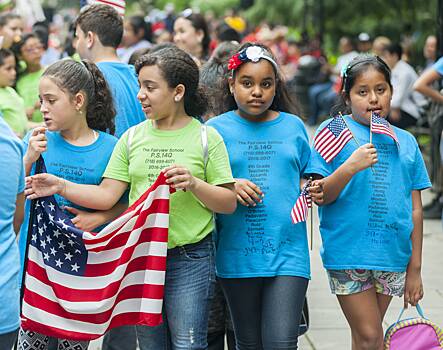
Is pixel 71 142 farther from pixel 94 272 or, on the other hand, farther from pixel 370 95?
pixel 370 95

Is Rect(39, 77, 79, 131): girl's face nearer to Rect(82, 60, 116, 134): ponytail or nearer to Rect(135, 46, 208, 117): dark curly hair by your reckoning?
Rect(82, 60, 116, 134): ponytail

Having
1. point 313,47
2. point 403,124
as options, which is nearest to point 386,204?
point 403,124

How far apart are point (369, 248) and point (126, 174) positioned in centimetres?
124

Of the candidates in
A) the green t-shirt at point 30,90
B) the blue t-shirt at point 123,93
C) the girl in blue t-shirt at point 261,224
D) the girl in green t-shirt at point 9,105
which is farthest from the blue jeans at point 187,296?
the green t-shirt at point 30,90

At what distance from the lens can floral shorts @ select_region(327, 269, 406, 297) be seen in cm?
464

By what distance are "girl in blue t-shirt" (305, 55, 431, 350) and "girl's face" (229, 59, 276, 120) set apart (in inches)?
15.6

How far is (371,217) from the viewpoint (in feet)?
15.2

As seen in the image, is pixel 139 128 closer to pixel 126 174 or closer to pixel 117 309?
pixel 126 174

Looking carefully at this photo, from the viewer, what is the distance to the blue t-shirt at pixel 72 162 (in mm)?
4504

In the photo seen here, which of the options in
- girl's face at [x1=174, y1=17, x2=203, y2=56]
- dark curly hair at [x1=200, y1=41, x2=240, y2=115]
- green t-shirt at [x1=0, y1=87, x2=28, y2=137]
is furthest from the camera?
girl's face at [x1=174, y1=17, x2=203, y2=56]

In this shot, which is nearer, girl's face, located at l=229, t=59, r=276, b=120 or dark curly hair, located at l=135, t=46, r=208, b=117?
dark curly hair, located at l=135, t=46, r=208, b=117

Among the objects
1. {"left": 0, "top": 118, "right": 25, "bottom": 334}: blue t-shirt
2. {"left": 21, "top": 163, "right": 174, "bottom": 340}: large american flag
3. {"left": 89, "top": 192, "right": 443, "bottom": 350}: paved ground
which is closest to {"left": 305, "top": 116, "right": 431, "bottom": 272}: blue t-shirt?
{"left": 21, "top": 163, "right": 174, "bottom": 340}: large american flag

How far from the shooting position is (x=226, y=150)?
14.6 feet

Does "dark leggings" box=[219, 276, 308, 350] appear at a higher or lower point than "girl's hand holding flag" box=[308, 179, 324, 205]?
lower
